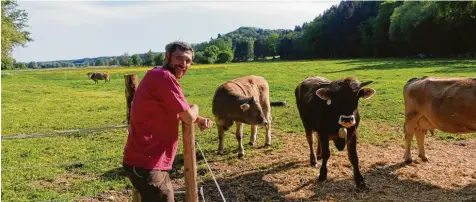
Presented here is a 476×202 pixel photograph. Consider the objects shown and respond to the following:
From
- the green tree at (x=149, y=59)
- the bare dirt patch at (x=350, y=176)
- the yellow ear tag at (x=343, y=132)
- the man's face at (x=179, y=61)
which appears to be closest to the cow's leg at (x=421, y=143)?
the bare dirt patch at (x=350, y=176)

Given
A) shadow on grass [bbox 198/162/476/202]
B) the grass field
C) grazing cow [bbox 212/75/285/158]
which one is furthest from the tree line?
shadow on grass [bbox 198/162/476/202]

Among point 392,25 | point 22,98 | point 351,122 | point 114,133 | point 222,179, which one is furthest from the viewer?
point 392,25

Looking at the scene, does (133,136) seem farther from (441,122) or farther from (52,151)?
(52,151)

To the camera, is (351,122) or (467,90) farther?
(467,90)

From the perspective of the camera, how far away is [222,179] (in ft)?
27.3

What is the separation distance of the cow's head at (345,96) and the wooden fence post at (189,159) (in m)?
3.42

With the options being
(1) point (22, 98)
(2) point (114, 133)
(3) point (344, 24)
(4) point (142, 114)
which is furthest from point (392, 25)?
(4) point (142, 114)

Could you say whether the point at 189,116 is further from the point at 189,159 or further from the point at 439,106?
the point at 439,106

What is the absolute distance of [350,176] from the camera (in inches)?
323

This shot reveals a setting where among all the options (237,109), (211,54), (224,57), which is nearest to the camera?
(237,109)

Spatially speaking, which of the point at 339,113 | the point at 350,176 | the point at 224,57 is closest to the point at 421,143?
the point at 350,176

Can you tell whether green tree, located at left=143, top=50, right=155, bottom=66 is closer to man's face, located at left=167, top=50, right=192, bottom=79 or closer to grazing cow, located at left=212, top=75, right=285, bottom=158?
grazing cow, located at left=212, top=75, right=285, bottom=158

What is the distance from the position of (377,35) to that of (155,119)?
91.0m

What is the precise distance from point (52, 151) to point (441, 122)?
31.0 ft
